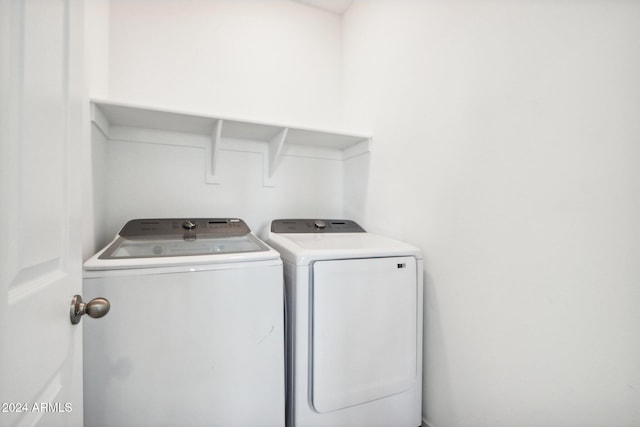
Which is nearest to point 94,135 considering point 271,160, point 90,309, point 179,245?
point 179,245

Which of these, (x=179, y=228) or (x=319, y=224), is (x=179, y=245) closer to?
(x=179, y=228)

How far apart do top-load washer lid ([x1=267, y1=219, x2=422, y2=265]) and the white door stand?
2.45 feet

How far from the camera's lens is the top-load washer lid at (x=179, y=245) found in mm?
1018

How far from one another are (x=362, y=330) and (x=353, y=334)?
0.15 ft

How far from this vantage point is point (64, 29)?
0.62 metres

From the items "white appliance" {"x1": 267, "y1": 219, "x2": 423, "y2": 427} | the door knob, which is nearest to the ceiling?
"white appliance" {"x1": 267, "y1": 219, "x2": 423, "y2": 427}

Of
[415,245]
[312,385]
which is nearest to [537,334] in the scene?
[415,245]

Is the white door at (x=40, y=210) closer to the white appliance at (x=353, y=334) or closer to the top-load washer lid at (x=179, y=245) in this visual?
the top-load washer lid at (x=179, y=245)

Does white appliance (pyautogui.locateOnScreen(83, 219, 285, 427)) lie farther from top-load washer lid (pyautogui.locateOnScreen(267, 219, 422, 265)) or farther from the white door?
the white door

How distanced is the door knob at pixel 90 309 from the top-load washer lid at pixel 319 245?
66 centimetres

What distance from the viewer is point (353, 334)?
1201 millimetres

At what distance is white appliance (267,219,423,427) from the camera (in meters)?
1.15

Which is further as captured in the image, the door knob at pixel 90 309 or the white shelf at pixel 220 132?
the white shelf at pixel 220 132

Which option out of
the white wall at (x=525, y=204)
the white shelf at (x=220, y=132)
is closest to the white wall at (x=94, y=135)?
the white shelf at (x=220, y=132)
